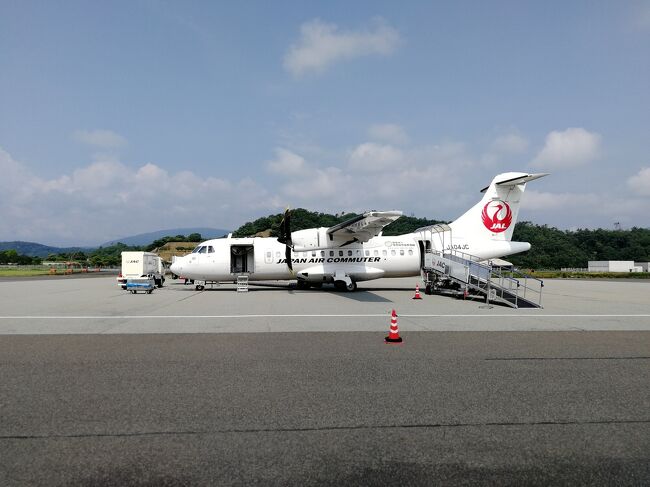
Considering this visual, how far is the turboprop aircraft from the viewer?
85.4 ft

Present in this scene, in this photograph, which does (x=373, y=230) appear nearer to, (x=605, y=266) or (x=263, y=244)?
(x=263, y=244)

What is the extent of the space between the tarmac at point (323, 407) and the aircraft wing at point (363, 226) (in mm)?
9714

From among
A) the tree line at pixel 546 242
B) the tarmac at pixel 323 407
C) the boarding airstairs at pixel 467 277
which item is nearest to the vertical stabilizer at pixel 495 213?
the boarding airstairs at pixel 467 277

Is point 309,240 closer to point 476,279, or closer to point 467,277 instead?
point 467,277

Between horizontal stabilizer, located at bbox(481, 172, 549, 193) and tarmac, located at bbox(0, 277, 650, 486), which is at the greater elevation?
horizontal stabilizer, located at bbox(481, 172, 549, 193)

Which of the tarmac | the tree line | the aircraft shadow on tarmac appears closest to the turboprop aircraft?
the aircraft shadow on tarmac

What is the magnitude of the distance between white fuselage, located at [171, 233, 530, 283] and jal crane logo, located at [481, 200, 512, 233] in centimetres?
93

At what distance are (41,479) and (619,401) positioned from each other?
22.0 feet

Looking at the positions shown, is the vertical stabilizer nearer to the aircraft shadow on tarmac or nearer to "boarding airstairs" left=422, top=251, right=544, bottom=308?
"boarding airstairs" left=422, top=251, right=544, bottom=308

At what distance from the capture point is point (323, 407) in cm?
568

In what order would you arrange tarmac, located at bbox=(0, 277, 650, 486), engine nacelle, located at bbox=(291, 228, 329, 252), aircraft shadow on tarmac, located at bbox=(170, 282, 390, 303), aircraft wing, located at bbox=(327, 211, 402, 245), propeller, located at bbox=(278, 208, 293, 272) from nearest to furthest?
tarmac, located at bbox=(0, 277, 650, 486) < aircraft wing, located at bbox=(327, 211, 402, 245) < aircraft shadow on tarmac, located at bbox=(170, 282, 390, 303) < propeller, located at bbox=(278, 208, 293, 272) < engine nacelle, located at bbox=(291, 228, 329, 252)

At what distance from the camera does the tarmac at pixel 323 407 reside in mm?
4023

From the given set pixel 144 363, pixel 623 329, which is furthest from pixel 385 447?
pixel 623 329

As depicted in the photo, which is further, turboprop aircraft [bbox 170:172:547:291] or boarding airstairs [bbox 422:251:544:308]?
turboprop aircraft [bbox 170:172:547:291]
